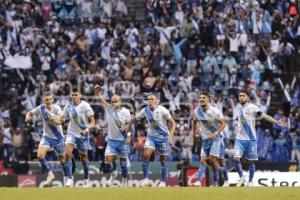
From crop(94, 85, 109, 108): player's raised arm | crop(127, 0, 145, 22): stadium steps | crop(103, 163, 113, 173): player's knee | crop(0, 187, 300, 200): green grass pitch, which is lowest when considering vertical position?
crop(0, 187, 300, 200): green grass pitch

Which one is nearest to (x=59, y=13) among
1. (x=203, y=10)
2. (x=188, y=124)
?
(x=203, y=10)

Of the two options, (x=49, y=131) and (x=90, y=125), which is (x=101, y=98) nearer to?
(x=90, y=125)

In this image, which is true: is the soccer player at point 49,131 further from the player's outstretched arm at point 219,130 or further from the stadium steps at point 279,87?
the stadium steps at point 279,87

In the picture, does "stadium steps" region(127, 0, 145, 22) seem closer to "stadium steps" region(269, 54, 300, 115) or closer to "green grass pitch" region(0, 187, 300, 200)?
"stadium steps" region(269, 54, 300, 115)

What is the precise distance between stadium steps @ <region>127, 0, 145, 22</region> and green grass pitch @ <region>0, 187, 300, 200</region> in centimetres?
2347

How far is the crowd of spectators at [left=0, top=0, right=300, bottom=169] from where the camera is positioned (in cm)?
4244

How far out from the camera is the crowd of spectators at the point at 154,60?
4244 cm

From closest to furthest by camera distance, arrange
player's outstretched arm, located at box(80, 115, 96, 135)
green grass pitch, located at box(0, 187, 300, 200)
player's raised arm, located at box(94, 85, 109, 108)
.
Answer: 1. green grass pitch, located at box(0, 187, 300, 200)
2. player's outstretched arm, located at box(80, 115, 96, 135)
3. player's raised arm, located at box(94, 85, 109, 108)

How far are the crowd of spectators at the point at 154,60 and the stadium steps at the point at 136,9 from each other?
1.50 feet

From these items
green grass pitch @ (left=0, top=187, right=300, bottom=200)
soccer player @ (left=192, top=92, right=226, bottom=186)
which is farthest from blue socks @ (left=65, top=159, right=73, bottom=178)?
green grass pitch @ (left=0, top=187, right=300, bottom=200)

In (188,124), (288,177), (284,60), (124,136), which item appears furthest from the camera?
(284,60)

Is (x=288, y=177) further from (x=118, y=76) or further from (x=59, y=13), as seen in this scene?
(x=59, y=13)

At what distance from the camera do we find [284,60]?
155 feet

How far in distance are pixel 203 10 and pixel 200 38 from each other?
191 cm
